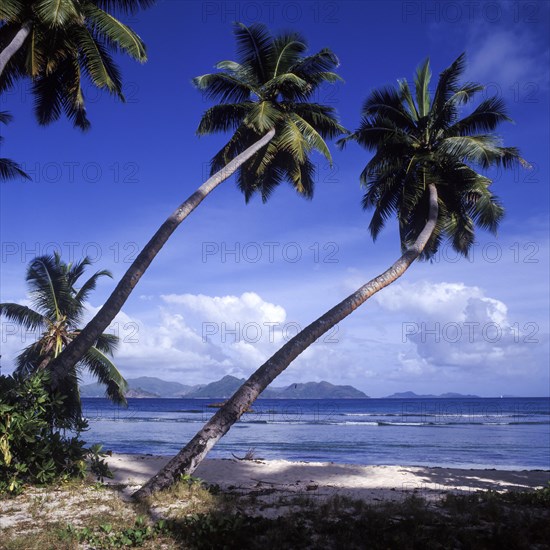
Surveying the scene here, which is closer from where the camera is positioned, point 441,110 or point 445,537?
point 445,537

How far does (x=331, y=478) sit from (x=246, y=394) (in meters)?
6.18

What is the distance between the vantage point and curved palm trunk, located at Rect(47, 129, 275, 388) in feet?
37.0

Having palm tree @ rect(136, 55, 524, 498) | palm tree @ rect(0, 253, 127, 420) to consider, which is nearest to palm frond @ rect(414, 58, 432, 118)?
palm tree @ rect(136, 55, 524, 498)

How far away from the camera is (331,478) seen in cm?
1508

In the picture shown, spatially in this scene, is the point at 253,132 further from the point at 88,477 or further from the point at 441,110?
the point at 88,477

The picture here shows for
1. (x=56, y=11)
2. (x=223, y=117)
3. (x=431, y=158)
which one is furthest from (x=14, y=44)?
(x=431, y=158)

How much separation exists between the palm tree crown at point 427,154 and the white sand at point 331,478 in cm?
752

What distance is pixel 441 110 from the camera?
16.5 metres

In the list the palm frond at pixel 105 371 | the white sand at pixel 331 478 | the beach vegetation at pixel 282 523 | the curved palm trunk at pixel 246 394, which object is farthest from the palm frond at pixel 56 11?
the palm frond at pixel 105 371

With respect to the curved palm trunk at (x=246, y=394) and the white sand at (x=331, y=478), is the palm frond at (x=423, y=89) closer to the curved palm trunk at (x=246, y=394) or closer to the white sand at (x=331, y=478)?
the curved palm trunk at (x=246, y=394)

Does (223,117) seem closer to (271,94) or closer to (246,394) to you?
(271,94)

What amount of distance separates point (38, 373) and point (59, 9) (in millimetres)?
8054

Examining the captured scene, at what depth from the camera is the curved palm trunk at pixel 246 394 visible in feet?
33.0

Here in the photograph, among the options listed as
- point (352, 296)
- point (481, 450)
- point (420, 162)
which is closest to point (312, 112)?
point (420, 162)
